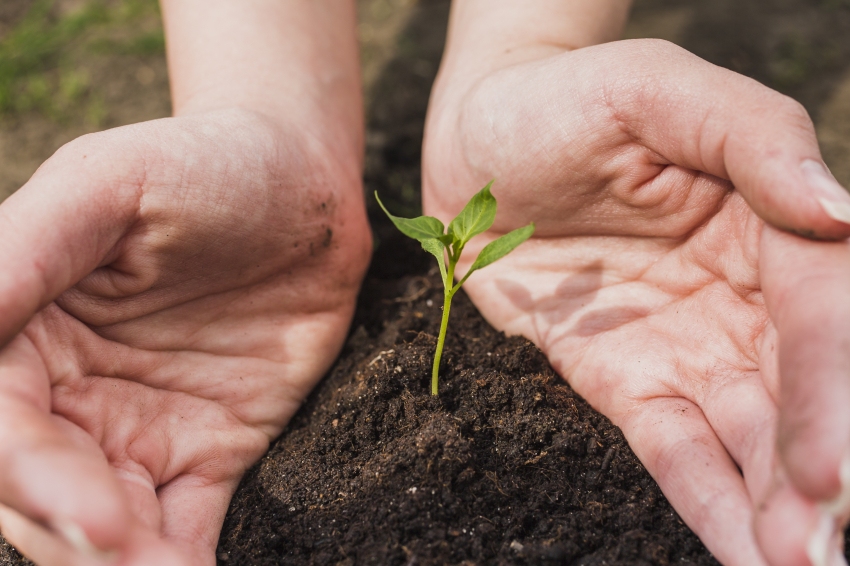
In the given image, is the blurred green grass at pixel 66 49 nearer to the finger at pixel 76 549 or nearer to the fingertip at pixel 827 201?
the finger at pixel 76 549

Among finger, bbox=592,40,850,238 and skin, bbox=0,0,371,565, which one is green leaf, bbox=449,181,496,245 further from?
skin, bbox=0,0,371,565

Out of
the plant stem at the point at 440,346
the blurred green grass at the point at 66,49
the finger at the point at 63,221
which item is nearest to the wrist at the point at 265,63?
the finger at the point at 63,221

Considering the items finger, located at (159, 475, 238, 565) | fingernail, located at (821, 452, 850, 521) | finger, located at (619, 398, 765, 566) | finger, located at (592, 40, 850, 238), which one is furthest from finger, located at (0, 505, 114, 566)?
finger, located at (592, 40, 850, 238)

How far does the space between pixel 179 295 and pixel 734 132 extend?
1922 mm

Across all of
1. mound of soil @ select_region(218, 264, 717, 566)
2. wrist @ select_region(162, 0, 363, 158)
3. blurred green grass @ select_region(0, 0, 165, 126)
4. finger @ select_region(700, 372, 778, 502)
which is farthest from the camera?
blurred green grass @ select_region(0, 0, 165, 126)

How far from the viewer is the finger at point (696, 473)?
1802mm

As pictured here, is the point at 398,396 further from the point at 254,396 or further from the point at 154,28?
the point at 154,28

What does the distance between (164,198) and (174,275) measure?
30cm

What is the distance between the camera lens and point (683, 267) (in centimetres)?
235

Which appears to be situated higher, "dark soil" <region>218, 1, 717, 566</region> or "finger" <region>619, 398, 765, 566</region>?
"finger" <region>619, 398, 765, 566</region>

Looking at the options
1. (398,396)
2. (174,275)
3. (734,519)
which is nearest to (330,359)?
(398,396)

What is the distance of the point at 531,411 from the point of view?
2.22m

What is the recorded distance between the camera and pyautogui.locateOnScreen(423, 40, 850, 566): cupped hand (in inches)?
62.9

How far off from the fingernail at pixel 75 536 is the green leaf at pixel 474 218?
1311 mm
